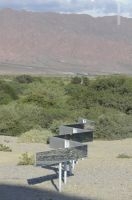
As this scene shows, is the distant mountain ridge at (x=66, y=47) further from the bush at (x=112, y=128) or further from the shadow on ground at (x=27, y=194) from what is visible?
the shadow on ground at (x=27, y=194)

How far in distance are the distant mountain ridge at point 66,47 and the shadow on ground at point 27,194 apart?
149020 millimetres

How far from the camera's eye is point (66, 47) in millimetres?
172875

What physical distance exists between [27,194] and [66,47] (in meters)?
162

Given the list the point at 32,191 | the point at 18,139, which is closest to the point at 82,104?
the point at 18,139

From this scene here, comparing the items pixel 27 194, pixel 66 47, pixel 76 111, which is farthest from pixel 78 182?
pixel 66 47

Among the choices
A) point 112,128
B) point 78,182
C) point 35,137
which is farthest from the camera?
point 112,128

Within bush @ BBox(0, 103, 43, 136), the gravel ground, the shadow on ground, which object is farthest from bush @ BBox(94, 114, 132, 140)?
the shadow on ground

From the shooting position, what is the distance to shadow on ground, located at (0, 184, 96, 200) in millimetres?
11234

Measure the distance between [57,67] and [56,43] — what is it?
49.2ft

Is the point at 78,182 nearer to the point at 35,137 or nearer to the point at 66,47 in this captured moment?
the point at 35,137

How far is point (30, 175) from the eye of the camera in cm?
1384

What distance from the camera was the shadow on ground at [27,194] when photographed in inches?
442

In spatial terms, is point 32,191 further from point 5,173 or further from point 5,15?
point 5,15

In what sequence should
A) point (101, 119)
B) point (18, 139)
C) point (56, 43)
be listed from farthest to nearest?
point (56, 43) < point (101, 119) < point (18, 139)
